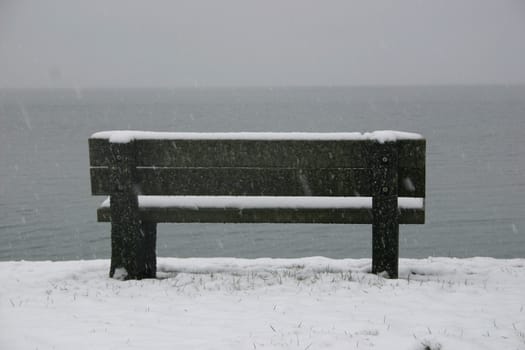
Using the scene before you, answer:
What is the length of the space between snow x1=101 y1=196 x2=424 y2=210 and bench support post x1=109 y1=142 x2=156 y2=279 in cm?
19

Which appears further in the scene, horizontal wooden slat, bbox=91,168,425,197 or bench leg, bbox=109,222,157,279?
bench leg, bbox=109,222,157,279

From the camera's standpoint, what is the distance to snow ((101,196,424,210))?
6.09 meters

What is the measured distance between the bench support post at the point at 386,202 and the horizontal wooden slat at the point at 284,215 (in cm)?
12

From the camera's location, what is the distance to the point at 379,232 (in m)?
6.05

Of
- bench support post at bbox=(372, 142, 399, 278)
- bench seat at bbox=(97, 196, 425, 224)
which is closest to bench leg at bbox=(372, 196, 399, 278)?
bench support post at bbox=(372, 142, 399, 278)

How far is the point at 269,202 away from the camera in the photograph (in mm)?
6133

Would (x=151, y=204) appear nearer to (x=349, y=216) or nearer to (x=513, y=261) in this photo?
(x=349, y=216)

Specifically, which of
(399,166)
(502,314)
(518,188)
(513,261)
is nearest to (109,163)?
(399,166)

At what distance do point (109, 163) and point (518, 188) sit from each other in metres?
30.1

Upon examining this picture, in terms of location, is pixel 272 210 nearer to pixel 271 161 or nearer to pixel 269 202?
pixel 269 202

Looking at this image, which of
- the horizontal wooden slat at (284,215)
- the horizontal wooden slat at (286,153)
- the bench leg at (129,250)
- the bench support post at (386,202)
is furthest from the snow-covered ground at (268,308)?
the horizontal wooden slat at (286,153)

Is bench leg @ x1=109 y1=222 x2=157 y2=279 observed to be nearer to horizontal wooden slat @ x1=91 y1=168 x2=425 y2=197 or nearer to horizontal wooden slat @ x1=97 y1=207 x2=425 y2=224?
horizontal wooden slat @ x1=97 y1=207 x2=425 y2=224

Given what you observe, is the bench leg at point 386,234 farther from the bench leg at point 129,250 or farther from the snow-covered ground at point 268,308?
the bench leg at point 129,250

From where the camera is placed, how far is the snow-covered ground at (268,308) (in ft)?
14.0
